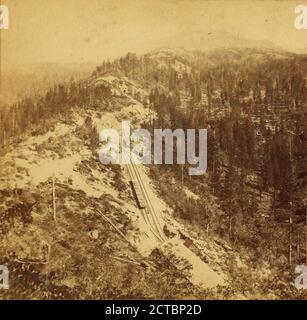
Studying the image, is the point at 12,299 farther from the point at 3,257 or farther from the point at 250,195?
the point at 250,195

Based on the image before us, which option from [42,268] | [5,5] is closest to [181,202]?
[42,268]

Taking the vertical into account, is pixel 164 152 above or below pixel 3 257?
above

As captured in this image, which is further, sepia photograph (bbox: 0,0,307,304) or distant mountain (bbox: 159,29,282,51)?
distant mountain (bbox: 159,29,282,51)

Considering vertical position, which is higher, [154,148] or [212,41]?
[212,41]

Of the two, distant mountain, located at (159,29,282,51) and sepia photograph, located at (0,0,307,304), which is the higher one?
distant mountain, located at (159,29,282,51)

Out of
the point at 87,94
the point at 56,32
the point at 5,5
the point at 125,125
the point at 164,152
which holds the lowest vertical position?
the point at 164,152

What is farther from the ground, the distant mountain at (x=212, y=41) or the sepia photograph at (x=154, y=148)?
the distant mountain at (x=212, y=41)

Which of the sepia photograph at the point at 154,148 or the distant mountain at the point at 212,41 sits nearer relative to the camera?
the sepia photograph at the point at 154,148
